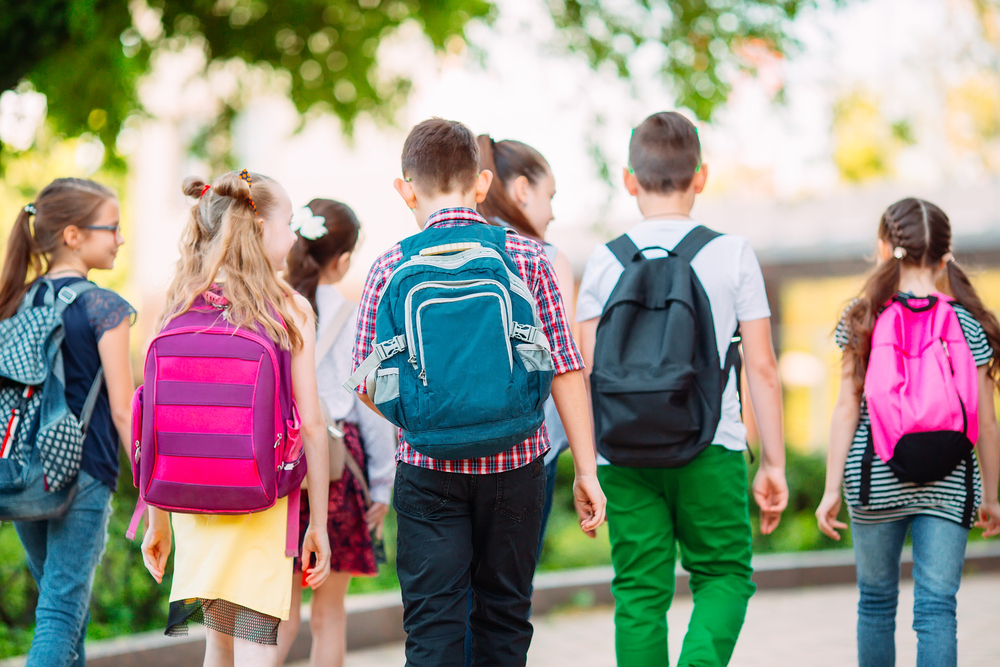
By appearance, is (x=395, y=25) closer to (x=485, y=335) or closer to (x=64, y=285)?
(x=64, y=285)

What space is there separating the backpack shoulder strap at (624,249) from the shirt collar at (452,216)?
28.4 inches

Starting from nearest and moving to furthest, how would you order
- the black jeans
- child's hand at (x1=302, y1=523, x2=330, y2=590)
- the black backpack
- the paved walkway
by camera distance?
the black jeans < child's hand at (x1=302, y1=523, x2=330, y2=590) < the black backpack < the paved walkway

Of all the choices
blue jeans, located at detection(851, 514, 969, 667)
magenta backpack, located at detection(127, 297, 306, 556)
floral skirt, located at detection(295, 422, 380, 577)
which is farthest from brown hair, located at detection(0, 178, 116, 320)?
blue jeans, located at detection(851, 514, 969, 667)

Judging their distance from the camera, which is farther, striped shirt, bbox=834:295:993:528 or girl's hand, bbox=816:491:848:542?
girl's hand, bbox=816:491:848:542

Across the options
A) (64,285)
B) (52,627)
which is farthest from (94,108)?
(52,627)

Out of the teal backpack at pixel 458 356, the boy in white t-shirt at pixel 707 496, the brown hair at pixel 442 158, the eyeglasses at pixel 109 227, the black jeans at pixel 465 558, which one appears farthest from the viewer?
the eyeglasses at pixel 109 227

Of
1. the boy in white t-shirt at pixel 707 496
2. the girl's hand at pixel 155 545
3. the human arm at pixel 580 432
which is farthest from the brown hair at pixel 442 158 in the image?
the girl's hand at pixel 155 545

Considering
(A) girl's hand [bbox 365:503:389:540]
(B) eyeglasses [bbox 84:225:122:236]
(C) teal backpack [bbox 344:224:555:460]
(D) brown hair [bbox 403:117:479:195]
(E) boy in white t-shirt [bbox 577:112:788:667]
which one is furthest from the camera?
(A) girl's hand [bbox 365:503:389:540]

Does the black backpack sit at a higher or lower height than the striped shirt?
higher

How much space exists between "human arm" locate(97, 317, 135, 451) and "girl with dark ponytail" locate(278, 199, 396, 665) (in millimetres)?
661

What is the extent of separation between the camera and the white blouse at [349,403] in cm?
351

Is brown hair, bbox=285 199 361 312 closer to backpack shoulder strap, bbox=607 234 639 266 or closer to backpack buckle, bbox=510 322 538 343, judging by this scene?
backpack shoulder strap, bbox=607 234 639 266

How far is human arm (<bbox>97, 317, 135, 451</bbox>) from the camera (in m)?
3.19

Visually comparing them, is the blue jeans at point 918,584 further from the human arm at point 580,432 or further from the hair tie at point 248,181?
the hair tie at point 248,181
